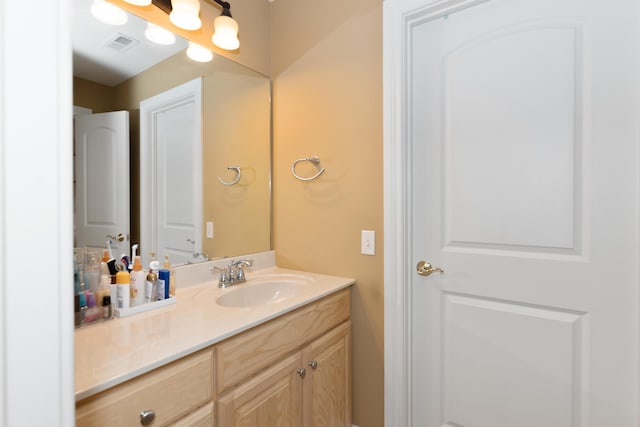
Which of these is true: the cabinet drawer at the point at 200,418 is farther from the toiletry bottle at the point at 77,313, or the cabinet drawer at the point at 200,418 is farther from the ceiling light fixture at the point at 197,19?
the ceiling light fixture at the point at 197,19

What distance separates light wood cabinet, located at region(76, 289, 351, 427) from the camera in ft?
2.77

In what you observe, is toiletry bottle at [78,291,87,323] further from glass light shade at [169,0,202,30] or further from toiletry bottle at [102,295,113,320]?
glass light shade at [169,0,202,30]

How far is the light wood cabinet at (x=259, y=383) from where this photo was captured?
844 millimetres

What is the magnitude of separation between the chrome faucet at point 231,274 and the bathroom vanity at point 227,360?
0.17 feet

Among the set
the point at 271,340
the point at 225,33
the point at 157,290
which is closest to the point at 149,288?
the point at 157,290

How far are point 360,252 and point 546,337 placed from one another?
2.65 feet

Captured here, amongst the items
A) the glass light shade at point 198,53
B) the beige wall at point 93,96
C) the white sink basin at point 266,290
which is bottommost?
the white sink basin at point 266,290

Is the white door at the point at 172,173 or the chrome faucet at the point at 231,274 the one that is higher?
the white door at the point at 172,173

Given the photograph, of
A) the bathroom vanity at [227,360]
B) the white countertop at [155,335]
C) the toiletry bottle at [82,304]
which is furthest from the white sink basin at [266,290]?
the toiletry bottle at [82,304]

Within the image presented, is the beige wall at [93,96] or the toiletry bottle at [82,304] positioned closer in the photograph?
the toiletry bottle at [82,304]

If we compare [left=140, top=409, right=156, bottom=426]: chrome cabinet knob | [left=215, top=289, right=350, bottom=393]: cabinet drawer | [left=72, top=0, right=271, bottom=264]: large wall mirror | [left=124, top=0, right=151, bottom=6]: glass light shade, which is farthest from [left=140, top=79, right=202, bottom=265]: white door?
[left=140, top=409, right=156, bottom=426]: chrome cabinet knob

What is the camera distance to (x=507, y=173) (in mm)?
1349

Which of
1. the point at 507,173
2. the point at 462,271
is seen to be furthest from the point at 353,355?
the point at 507,173

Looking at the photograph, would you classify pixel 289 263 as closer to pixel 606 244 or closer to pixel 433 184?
pixel 433 184
